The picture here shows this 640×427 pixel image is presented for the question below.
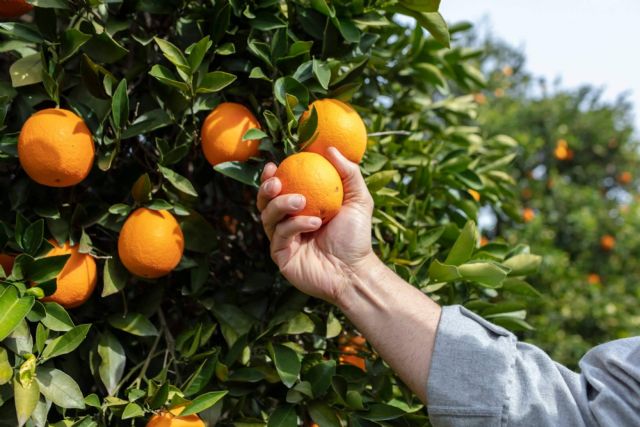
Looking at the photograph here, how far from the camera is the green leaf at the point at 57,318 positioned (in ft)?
3.06

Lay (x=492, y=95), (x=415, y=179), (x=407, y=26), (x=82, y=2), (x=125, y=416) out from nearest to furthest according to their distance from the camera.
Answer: (x=125, y=416) → (x=82, y=2) → (x=415, y=179) → (x=407, y=26) → (x=492, y=95)

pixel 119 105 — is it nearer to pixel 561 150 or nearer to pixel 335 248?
pixel 335 248

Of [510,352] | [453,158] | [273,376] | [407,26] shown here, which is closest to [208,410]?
[273,376]

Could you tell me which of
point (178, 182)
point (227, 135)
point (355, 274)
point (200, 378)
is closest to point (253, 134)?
point (227, 135)

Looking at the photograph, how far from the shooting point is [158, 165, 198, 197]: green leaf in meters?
1.01

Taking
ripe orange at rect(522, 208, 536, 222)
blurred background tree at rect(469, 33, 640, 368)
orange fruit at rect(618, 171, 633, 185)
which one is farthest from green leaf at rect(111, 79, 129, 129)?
orange fruit at rect(618, 171, 633, 185)

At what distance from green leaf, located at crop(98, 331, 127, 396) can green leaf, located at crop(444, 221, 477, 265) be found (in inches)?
23.0

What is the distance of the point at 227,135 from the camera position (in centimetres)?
99

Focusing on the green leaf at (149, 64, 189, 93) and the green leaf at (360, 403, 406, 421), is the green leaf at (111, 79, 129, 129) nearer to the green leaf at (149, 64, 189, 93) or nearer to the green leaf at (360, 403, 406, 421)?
the green leaf at (149, 64, 189, 93)

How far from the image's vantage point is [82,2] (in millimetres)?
1003

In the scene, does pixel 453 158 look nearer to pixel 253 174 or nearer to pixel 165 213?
pixel 253 174

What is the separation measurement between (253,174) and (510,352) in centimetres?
48

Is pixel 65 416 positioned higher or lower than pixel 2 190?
lower

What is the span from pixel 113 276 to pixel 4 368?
213 millimetres
